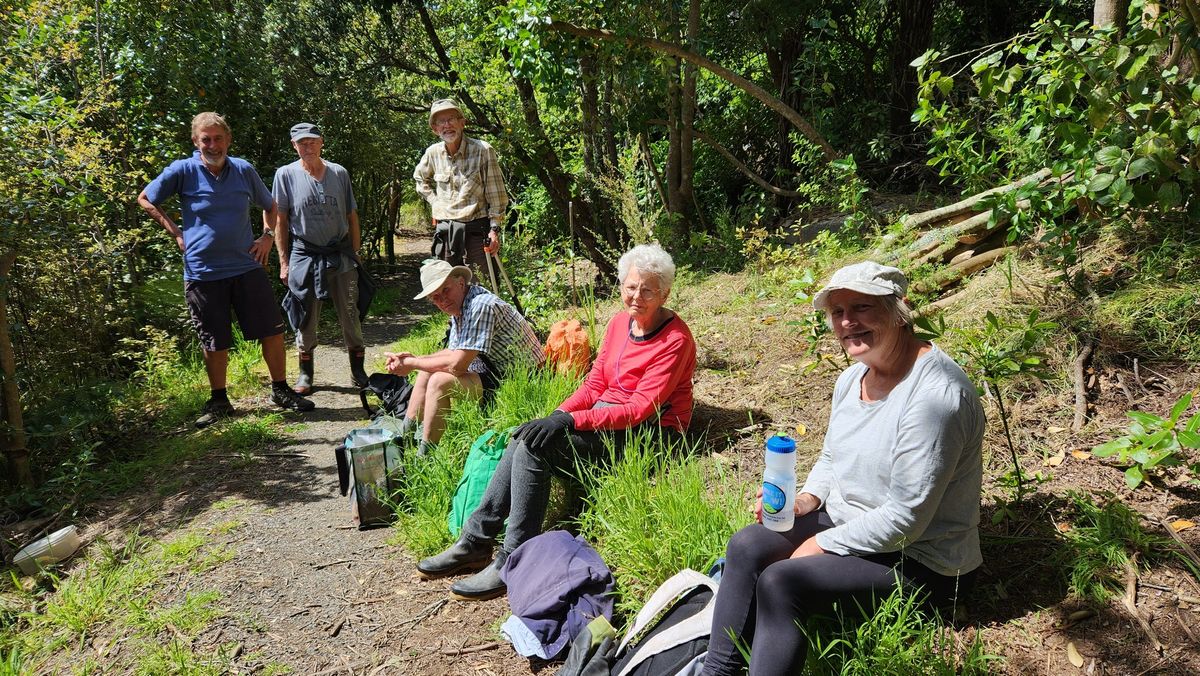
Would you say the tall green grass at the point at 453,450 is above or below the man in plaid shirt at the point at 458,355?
below

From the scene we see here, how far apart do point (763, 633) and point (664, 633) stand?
0.42m

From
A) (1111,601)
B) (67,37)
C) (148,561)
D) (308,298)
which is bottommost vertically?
(148,561)

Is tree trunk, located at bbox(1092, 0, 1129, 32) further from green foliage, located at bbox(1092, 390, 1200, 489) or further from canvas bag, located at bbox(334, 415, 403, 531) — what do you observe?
canvas bag, located at bbox(334, 415, 403, 531)

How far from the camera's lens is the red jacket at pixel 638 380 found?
3205 mm

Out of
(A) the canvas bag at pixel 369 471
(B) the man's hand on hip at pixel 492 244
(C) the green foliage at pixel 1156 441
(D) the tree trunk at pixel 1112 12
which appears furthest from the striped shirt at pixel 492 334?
(D) the tree trunk at pixel 1112 12

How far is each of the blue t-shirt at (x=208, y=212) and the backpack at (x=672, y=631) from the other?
12.9ft

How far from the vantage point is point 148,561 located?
3.44 meters

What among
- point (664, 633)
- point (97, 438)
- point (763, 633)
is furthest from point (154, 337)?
point (763, 633)

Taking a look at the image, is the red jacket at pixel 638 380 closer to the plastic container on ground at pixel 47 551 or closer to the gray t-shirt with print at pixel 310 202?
the plastic container on ground at pixel 47 551

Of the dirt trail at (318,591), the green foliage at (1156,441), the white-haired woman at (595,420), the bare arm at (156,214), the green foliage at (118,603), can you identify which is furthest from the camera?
the bare arm at (156,214)

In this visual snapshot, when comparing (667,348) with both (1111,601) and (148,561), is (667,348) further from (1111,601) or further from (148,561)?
(148,561)

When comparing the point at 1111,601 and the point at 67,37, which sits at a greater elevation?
the point at 67,37

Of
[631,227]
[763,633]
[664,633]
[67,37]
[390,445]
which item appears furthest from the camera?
[67,37]

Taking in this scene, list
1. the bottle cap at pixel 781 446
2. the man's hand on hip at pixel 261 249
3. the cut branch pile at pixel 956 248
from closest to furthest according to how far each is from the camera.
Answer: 1. the bottle cap at pixel 781 446
2. the cut branch pile at pixel 956 248
3. the man's hand on hip at pixel 261 249
